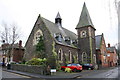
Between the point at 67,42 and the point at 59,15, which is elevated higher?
the point at 59,15

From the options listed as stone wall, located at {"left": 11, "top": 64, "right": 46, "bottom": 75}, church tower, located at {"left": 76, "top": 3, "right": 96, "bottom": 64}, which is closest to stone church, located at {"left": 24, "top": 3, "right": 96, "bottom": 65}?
church tower, located at {"left": 76, "top": 3, "right": 96, "bottom": 64}

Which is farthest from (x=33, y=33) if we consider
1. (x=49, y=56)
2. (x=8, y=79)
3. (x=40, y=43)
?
(x=8, y=79)

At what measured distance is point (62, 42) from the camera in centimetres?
2681

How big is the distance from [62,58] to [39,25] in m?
9.24

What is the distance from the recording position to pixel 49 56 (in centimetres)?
2388

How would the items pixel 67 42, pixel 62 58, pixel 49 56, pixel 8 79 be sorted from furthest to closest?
pixel 67 42
pixel 62 58
pixel 49 56
pixel 8 79

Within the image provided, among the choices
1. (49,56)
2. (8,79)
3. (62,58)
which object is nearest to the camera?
(8,79)

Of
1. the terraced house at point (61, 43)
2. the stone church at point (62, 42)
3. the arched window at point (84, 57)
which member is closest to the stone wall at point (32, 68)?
the terraced house at point (61, 43)

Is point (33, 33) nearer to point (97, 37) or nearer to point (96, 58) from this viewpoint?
point (96, 58)

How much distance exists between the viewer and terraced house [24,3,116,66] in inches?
955

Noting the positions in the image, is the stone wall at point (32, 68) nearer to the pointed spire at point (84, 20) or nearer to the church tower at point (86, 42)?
the church tower at point (86, 42)

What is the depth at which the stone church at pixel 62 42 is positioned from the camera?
24672mm

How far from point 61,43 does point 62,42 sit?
4.07 feet

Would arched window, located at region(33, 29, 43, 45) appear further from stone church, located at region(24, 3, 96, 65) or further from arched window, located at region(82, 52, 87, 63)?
arched window, located at region(82, 52, 87, 63)
